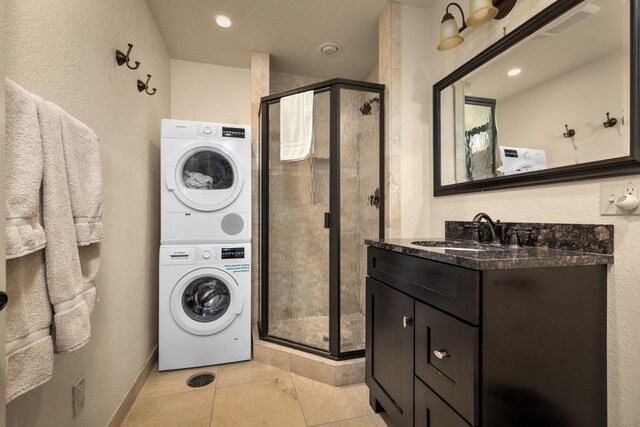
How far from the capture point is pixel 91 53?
1254 millimetres

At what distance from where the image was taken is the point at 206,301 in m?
2.15

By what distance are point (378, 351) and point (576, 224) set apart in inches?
41.7

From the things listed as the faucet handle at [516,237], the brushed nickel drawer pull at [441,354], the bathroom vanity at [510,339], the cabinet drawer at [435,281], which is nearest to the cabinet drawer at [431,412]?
the bathroom vanity at [510,339]

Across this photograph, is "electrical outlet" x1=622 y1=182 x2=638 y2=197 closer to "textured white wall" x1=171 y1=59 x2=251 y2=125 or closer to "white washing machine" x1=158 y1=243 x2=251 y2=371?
"white washing machine" x1=158 y1=243 x2=251 y2=371

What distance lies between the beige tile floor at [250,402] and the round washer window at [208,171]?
1.37m

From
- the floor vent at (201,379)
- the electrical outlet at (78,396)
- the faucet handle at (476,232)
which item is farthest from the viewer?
the floor vent at (201,379)

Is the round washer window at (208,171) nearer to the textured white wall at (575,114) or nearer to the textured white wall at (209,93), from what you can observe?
the textured white wall at (209,93)

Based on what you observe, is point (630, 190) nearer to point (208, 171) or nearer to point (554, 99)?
point (554, 99)

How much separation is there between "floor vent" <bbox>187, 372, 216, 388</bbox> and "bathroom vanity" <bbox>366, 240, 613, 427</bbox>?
4.64 feet

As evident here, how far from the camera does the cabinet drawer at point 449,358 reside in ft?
2.83

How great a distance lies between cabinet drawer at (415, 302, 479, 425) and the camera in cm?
86

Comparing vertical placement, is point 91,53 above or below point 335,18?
below

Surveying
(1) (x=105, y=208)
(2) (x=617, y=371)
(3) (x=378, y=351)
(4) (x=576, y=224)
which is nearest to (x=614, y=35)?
(4) (x=576, y=224)

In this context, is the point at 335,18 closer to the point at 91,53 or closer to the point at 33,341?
the point at 91,53
